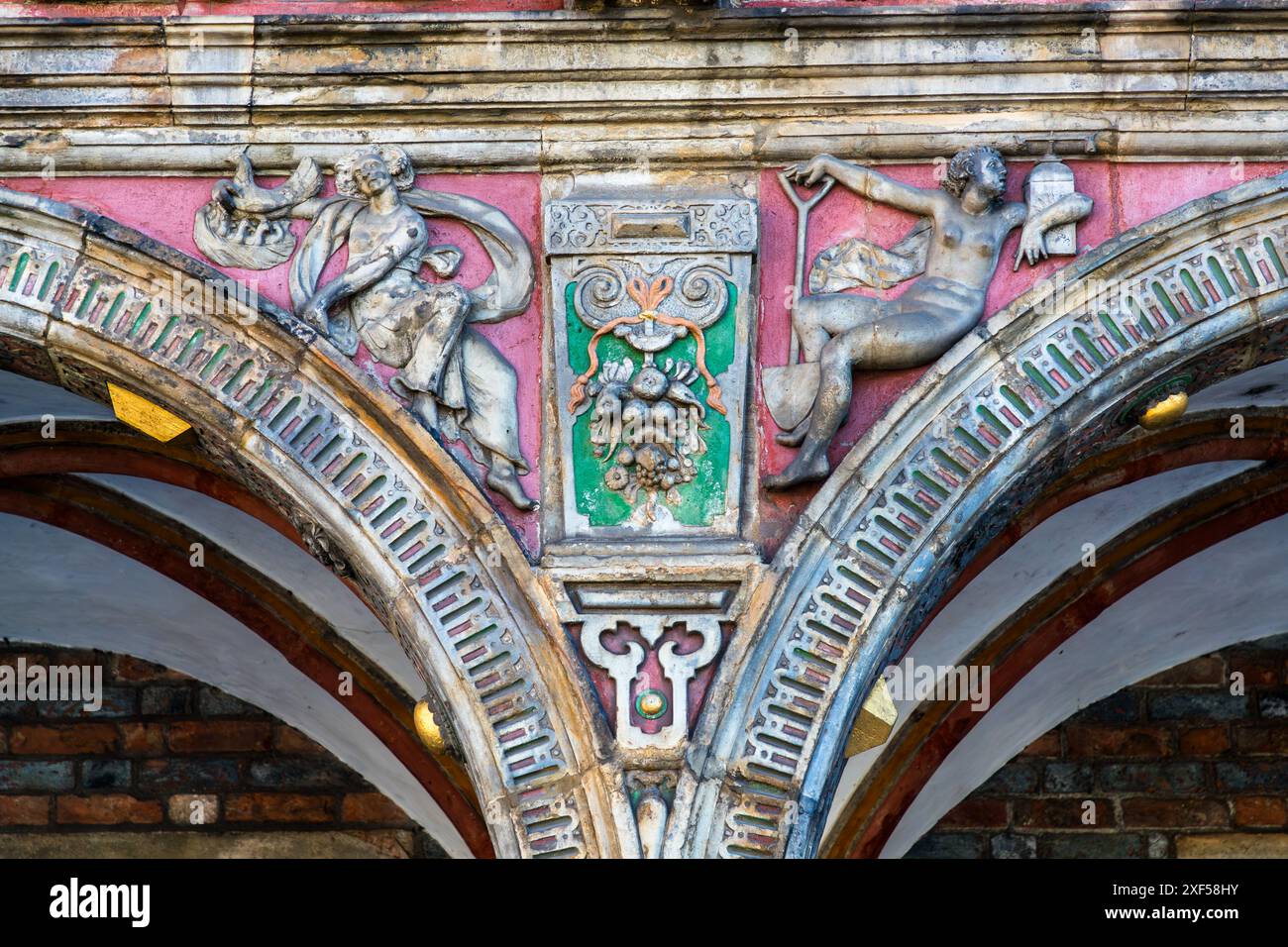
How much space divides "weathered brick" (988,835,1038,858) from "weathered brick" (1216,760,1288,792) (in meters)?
0.58

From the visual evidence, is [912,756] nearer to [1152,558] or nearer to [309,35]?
[1152,558]

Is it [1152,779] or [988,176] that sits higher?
[988,176]

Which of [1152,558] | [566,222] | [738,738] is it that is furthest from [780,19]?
[1152,558]

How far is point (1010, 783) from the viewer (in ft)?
22.8

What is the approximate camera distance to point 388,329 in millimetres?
5336

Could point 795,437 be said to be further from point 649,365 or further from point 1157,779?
point 1157,779

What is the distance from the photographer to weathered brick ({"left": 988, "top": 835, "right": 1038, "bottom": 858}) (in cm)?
687

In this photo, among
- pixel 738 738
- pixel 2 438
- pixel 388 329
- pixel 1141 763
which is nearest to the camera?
pixel 738 738

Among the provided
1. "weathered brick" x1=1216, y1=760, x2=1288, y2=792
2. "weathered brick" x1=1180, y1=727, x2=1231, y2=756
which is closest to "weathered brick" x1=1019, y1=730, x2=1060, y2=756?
"weathered brick" x1=1180, y1=727, x2=1231, y2=756

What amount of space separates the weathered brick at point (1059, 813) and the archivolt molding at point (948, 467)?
1794 millimetres

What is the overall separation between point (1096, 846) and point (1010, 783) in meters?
0.30

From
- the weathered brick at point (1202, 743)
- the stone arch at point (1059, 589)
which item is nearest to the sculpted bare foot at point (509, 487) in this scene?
the stone arch at point (1059, 589)

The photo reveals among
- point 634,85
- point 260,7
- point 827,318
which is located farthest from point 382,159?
point 827,318

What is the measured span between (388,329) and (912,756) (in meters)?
2.14
